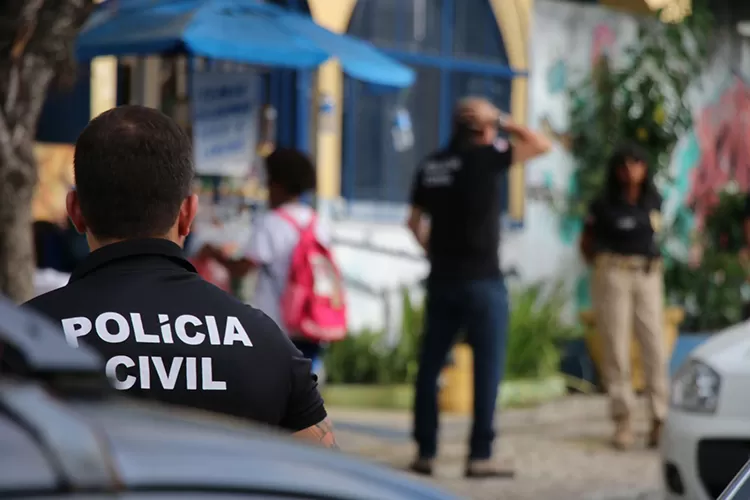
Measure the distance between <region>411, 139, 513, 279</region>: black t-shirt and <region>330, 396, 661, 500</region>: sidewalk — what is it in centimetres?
117

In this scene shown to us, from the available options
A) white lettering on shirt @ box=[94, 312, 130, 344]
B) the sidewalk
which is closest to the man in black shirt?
the sidewalk

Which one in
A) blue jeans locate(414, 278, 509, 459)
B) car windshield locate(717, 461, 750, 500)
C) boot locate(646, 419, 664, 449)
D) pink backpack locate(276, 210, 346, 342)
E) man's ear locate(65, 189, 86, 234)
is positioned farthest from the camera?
boot locate(646, 419, 664, 449)

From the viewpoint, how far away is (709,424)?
6.43 m

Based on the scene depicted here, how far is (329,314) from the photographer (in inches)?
288

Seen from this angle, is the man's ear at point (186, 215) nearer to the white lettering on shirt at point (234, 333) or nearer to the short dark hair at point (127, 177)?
the short dark hair at point (127, 177)

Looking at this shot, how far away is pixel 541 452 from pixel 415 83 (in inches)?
164

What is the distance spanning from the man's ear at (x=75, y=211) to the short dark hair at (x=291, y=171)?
4.22 metres

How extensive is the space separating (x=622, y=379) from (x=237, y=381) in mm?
7329

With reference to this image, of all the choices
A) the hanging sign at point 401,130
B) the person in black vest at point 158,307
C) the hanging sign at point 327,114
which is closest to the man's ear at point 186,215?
the person in black vest at point 158,307

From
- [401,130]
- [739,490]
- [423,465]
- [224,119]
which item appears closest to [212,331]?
[739,490]

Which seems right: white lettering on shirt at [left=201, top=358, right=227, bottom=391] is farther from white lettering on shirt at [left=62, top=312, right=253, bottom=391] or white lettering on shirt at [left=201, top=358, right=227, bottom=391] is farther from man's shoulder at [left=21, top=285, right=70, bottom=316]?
man's shoulder at [left=21, top=285, right=70, bottom=316]

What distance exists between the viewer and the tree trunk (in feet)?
24.8

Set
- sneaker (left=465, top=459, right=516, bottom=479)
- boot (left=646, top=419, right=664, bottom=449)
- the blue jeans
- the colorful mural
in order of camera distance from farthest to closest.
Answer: the colorful mural
boot (left=646, top=419, right=664, bottom=449)
sneaker (left=465, top=459, right=516, bottom=479)
the blue jeans

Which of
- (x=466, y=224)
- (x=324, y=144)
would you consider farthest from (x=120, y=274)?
(x=324, y=144)
